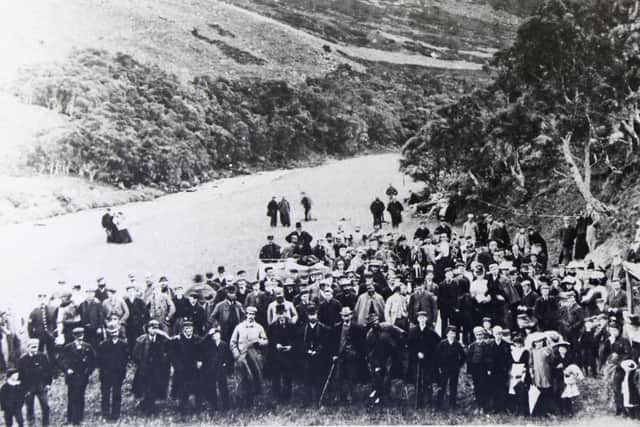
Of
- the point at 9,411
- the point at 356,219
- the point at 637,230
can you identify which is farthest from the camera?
the point at 356,219

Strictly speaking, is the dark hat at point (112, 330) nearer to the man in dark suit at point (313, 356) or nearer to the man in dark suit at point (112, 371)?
the man in dark suit at point (112, 371)

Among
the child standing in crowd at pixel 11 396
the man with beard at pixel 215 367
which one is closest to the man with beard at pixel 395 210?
the man with beard at pixel 215 367

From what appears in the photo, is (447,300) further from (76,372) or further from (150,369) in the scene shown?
(76,372)

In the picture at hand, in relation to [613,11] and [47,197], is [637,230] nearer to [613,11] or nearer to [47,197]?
[613,11]

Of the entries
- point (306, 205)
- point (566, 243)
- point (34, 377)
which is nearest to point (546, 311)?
point (566, 243)

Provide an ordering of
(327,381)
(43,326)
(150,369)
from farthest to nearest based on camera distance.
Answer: (43,326) → (327,381) → (150,369)

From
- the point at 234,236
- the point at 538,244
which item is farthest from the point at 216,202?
the point at 538,244

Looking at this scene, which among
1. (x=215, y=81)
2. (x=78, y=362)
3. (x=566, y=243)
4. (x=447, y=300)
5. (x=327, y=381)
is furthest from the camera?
(x=215, y=81)
